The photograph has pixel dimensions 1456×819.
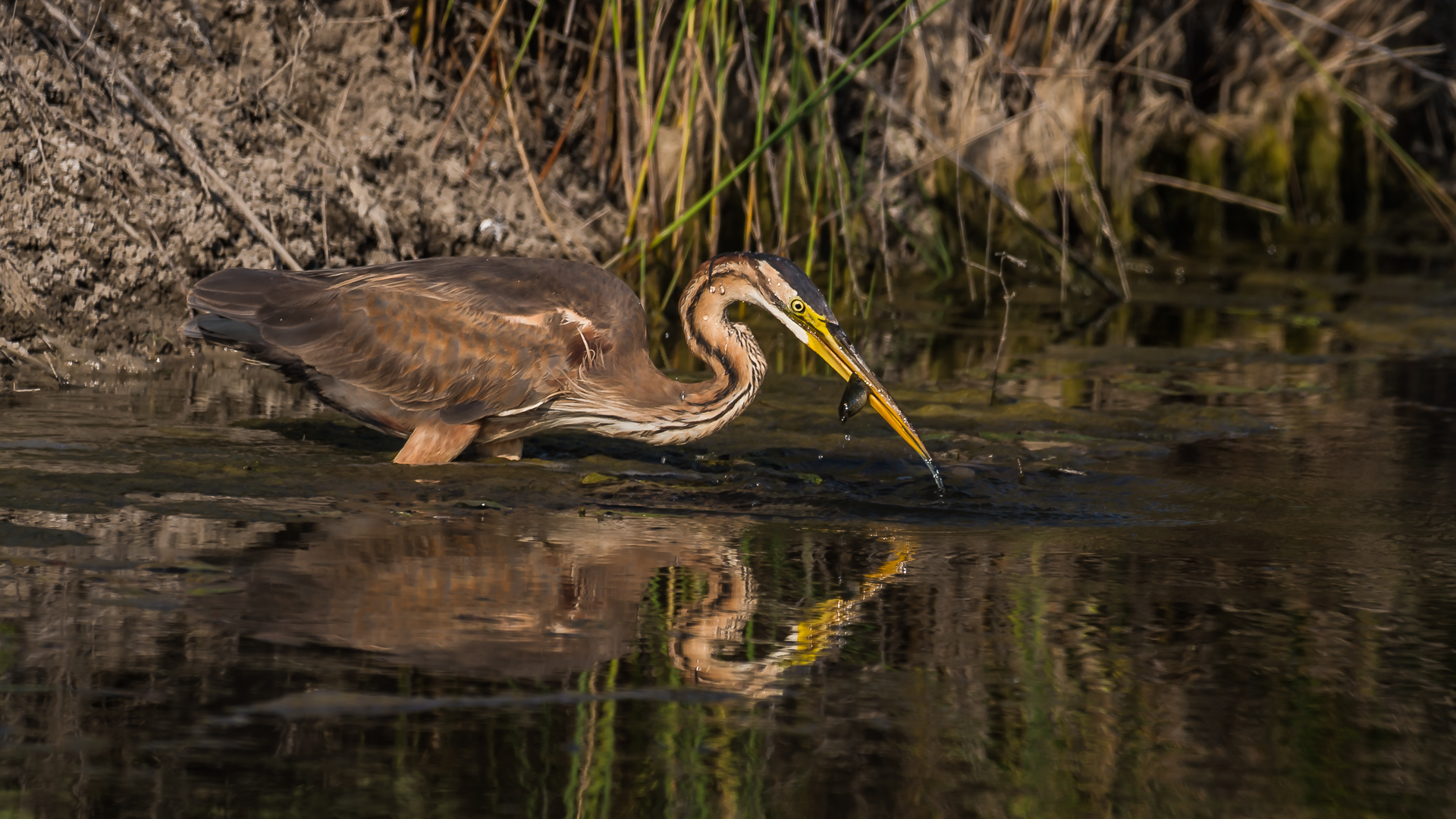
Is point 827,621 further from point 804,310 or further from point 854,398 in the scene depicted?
point 804,310

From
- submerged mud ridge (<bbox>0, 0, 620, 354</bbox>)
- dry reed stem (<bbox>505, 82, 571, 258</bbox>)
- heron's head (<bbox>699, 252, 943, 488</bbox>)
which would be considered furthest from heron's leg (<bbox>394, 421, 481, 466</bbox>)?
dry reed stem (<bbox>505, 82, 571, 258</bbox>)

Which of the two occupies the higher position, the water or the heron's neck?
the heron's neck

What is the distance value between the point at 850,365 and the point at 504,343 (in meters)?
1.19

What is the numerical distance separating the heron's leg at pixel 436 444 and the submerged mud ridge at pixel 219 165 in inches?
81.5

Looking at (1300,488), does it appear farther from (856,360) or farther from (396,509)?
(396,509)

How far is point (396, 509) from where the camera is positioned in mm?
5199

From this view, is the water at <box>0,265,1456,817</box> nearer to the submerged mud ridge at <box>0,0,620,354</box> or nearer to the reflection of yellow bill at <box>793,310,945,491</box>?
the reflection of yellow bill at <box>793,310,945,491</box>

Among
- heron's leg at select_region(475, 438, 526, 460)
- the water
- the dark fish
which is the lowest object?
the water

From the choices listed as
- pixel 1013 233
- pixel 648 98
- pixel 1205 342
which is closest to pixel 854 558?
pixel 648 98

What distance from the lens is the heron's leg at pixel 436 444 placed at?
19.5 ft

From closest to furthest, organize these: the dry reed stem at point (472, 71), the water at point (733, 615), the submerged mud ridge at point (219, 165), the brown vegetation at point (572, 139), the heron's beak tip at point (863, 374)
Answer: the water at point (733, 615) < the heron's beak tip at point (863, 374) < the submerged mud ridge at point (219, 165) < the brown vegetation at point (572, 139) < the dry reed stem at point (472, 71)

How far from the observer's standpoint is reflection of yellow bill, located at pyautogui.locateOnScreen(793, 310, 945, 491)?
5.73 m

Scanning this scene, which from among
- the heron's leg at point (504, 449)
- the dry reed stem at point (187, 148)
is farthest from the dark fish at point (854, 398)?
the dry reed stem at point (187, 148)

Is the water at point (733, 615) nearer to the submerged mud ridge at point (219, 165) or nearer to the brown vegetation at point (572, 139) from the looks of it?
the submerged mud ridge at point (219, 165)
